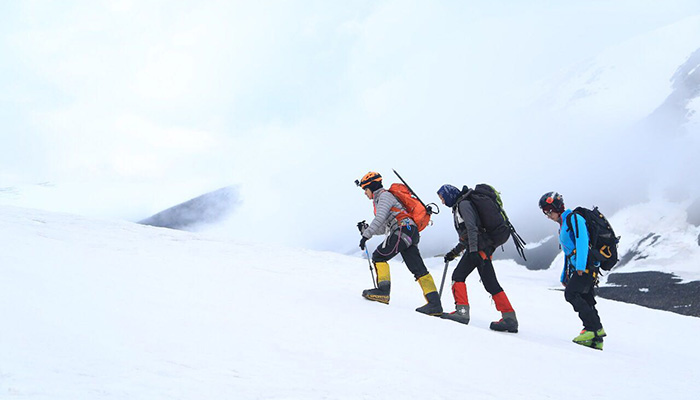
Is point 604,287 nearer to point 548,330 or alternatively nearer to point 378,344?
point 548,330

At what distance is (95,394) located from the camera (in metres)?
1.94

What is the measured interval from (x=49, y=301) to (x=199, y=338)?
117cm

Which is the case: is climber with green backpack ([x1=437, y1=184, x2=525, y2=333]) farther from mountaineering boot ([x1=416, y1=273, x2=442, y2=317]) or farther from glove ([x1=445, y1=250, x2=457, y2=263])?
mountaineering boot ([x1=416, y1=273, x2=442, y2=317])

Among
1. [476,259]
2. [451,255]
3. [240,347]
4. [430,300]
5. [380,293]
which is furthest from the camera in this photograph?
[451,255]

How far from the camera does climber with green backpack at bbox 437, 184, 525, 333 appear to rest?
6.57m

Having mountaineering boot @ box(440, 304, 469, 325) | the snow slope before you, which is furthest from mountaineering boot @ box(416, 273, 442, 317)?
the snow slope

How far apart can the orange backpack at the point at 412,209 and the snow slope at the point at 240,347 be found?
55.4 inches

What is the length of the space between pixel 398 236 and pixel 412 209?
0.50 m

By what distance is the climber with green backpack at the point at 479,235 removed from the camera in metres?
6.57

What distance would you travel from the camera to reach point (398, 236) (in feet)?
22.0

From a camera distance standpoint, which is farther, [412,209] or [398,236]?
[412,209]

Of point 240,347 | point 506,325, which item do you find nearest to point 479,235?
point 506,325

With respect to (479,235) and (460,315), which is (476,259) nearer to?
(479,235)

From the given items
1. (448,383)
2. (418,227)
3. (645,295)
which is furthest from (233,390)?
(645,295)
